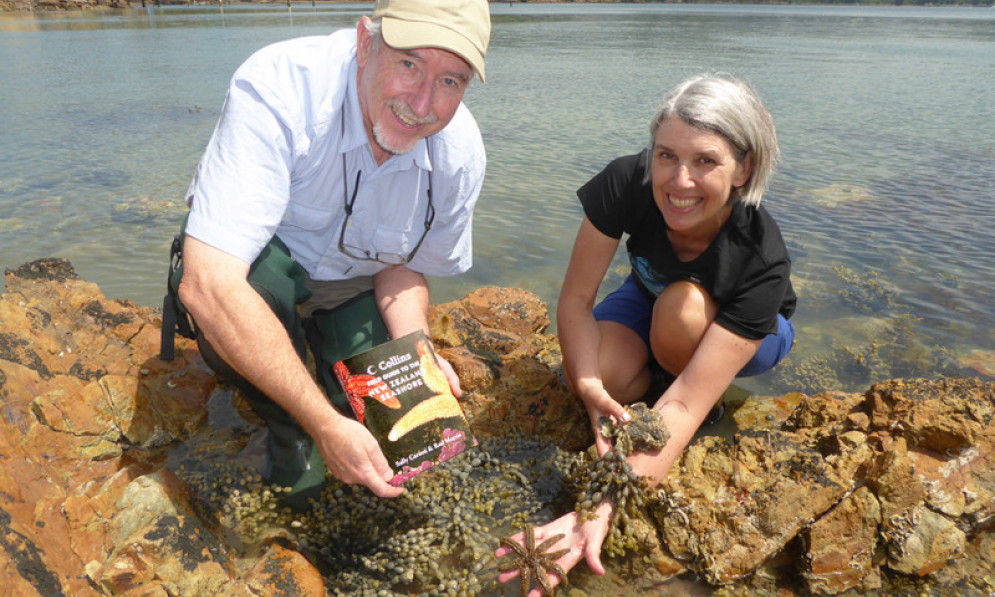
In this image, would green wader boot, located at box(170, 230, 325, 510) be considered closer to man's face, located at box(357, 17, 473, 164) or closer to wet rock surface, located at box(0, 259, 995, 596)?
wet rock surface, located at box(0, 259, 995, 596)

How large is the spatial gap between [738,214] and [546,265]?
13.3ft

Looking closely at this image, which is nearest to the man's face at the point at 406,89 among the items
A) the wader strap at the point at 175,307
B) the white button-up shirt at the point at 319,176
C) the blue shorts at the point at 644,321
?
the white button-up shirt at the point at 319,176

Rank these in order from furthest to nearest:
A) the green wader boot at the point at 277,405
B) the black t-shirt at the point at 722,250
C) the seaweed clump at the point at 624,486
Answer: the black t-shirt at the point at 722,250 → the green wader boot at the point at 277,405 → the seaweed clump at the point at 624,486

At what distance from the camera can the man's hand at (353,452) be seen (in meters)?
2.64

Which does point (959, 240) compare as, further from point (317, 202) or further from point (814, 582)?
point (317, 202)

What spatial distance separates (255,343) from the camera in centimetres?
256

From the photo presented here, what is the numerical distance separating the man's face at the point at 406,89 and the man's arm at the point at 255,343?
3.43 feet

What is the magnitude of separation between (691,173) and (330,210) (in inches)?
76.7

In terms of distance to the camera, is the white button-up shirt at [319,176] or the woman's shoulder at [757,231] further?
the woman's shoulder at [757,231]

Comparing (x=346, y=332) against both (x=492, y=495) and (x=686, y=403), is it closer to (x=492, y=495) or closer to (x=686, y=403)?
(x=492, y=495)

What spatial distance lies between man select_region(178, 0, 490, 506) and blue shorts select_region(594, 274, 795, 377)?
43.4 inches

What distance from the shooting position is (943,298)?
6637mm

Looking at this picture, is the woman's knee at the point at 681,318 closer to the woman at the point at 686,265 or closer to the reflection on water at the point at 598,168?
the woman at the point at 686,265

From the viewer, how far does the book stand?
2.88 meters
